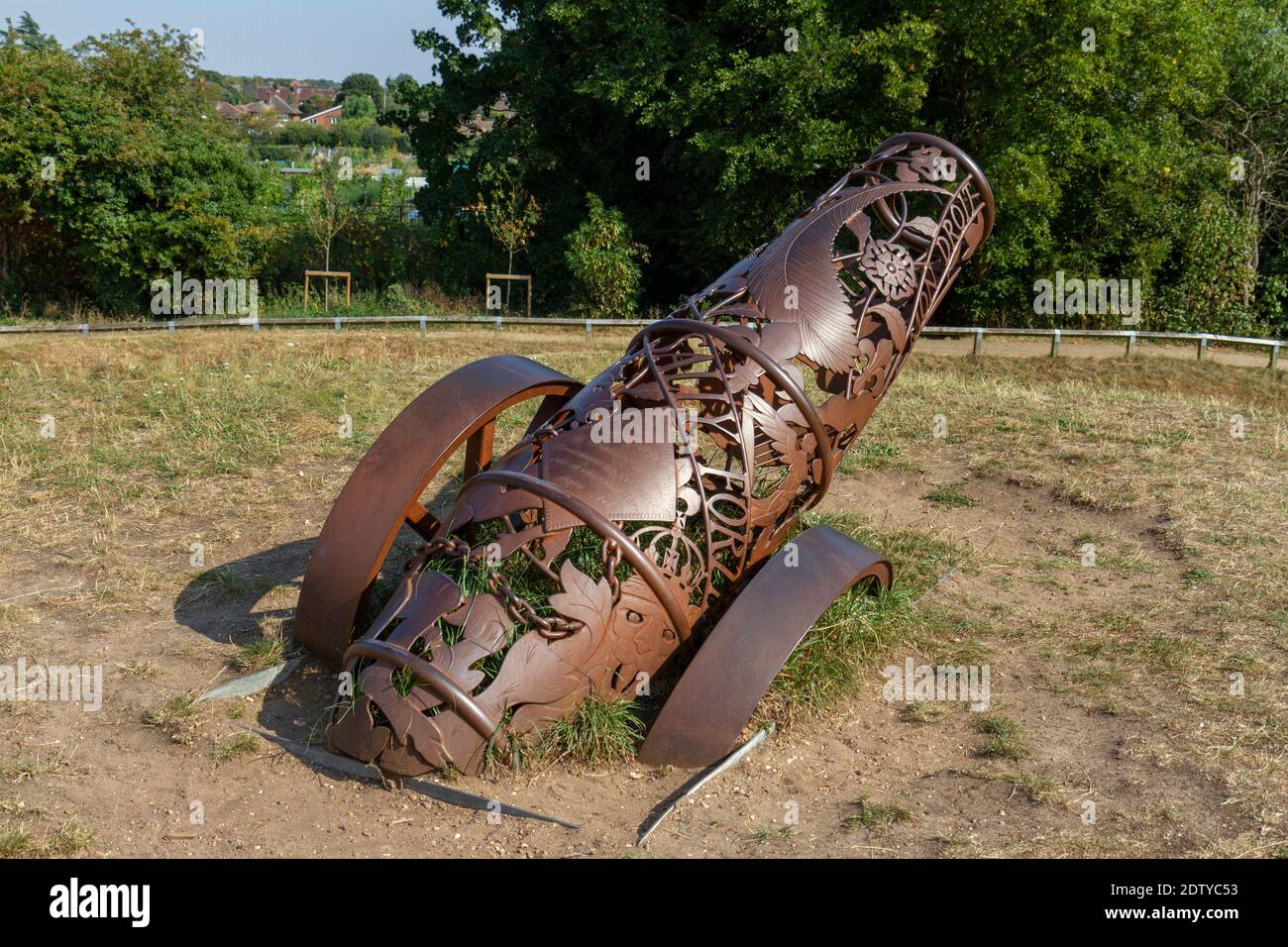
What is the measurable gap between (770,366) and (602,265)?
54.8 feet

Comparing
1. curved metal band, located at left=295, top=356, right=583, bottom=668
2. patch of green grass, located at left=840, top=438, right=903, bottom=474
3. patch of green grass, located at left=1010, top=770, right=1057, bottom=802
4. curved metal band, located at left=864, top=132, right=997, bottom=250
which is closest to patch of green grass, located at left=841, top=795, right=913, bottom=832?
patch of green grass, located at left=1010, top=770, right=1057, bottom=802

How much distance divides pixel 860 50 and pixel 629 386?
1502 cm

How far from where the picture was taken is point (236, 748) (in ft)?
18.1

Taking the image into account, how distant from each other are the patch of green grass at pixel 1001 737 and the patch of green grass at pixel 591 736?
1785mm

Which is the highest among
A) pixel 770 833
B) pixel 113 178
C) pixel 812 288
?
pixel 113 178

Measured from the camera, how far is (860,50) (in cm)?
1884

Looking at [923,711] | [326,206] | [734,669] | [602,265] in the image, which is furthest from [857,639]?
[326,206]

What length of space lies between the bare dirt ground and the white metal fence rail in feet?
17.9

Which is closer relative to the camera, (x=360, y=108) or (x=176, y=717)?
(x=176, y=717)

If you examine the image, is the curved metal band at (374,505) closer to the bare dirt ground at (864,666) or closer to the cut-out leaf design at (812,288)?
Answer: the bare dirt ground at (864,666)

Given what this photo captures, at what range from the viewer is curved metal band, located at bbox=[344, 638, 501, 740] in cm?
499

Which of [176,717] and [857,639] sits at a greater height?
[857,639]

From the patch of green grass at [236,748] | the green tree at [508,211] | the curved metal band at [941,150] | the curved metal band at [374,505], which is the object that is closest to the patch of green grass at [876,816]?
the curved metal band at [374,505]

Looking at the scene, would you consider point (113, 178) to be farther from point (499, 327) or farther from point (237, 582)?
point (237, 582)
